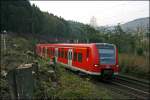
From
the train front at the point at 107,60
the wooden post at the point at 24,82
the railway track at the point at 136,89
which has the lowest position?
the railway track at the point at 136,89

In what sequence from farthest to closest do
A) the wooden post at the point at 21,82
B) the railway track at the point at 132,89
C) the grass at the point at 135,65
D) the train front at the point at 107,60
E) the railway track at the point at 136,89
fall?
the grass at the point at 135,65 < the train front at the point at 107,60 < the railway track at the point at 136,89 < the railway track at the point at 132,89 < the wooden post at the point at 21,82

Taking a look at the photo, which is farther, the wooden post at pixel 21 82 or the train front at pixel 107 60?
the train front at pixel 107 60

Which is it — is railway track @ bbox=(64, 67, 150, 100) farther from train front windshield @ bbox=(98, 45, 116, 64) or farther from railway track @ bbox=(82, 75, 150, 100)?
train front windshield @ bbox=(98, 45, 116, 64)

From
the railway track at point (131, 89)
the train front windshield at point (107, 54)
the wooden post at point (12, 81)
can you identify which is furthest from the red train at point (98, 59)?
the wooden post at point (12, 81)

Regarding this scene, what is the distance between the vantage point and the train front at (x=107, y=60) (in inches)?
661

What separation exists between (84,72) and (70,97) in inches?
477

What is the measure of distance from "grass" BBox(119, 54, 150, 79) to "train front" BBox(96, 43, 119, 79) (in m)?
3.76

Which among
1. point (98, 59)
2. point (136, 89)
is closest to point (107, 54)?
point (98, 59)

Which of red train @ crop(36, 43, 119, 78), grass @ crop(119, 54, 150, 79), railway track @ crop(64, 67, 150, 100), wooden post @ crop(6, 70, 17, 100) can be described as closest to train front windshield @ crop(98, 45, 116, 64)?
red train @ crop(36, 43, 119, 78)

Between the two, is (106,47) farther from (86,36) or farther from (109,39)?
(86,36)

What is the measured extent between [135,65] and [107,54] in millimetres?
5361

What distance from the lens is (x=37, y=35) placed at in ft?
241

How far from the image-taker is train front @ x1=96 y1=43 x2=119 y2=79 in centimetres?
1680

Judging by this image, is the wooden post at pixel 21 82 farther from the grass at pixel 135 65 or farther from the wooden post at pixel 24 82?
the grass at pixel 135 65
